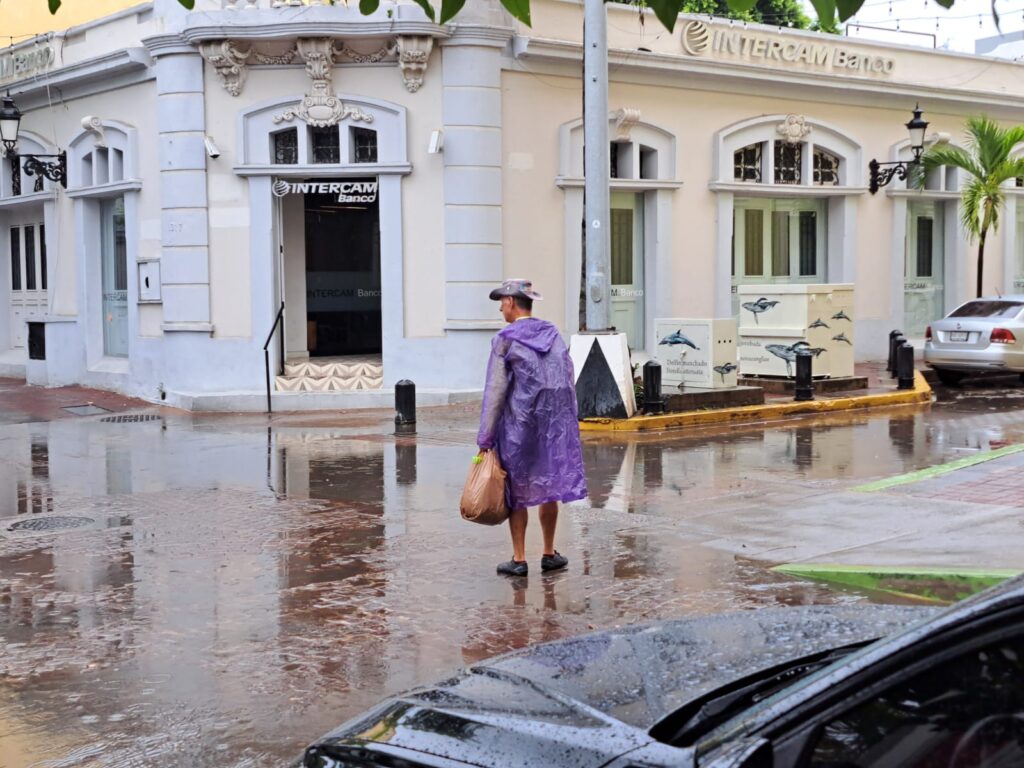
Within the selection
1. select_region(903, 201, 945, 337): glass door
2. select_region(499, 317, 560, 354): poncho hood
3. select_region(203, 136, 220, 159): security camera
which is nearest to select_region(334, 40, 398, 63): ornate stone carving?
select_region(203, 136, 220, 159): security camera

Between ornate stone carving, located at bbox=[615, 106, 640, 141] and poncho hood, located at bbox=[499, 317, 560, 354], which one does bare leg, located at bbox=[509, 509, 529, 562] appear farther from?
ornate stone carving, located at bbox=[615, 106, 640, 141]

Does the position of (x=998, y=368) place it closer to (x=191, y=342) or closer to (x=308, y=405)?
(x=308, y=405)

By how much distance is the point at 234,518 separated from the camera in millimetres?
10156

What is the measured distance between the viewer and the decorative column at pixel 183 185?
58.9ft

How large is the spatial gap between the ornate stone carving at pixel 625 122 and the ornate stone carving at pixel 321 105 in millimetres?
3991

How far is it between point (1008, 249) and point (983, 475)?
Result: 15.9m

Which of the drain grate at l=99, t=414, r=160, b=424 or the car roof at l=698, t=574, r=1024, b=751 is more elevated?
the car roof at l=698, t=574, r=1024, b=751

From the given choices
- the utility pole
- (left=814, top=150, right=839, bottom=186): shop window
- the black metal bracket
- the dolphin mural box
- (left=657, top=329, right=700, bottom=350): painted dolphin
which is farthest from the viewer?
(left=814, top=150, right=839, bottom=186): shop window

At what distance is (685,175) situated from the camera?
67.5 ft

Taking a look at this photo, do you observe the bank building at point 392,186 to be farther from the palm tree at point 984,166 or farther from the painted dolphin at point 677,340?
the painted dolphin at point 677,340

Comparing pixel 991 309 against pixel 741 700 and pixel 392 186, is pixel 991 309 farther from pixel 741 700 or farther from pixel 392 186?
pixel 741 700

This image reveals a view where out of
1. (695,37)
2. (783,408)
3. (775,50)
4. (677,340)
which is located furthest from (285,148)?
(775,50)

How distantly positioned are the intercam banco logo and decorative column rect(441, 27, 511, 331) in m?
3.63

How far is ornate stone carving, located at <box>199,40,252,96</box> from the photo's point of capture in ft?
57.6
